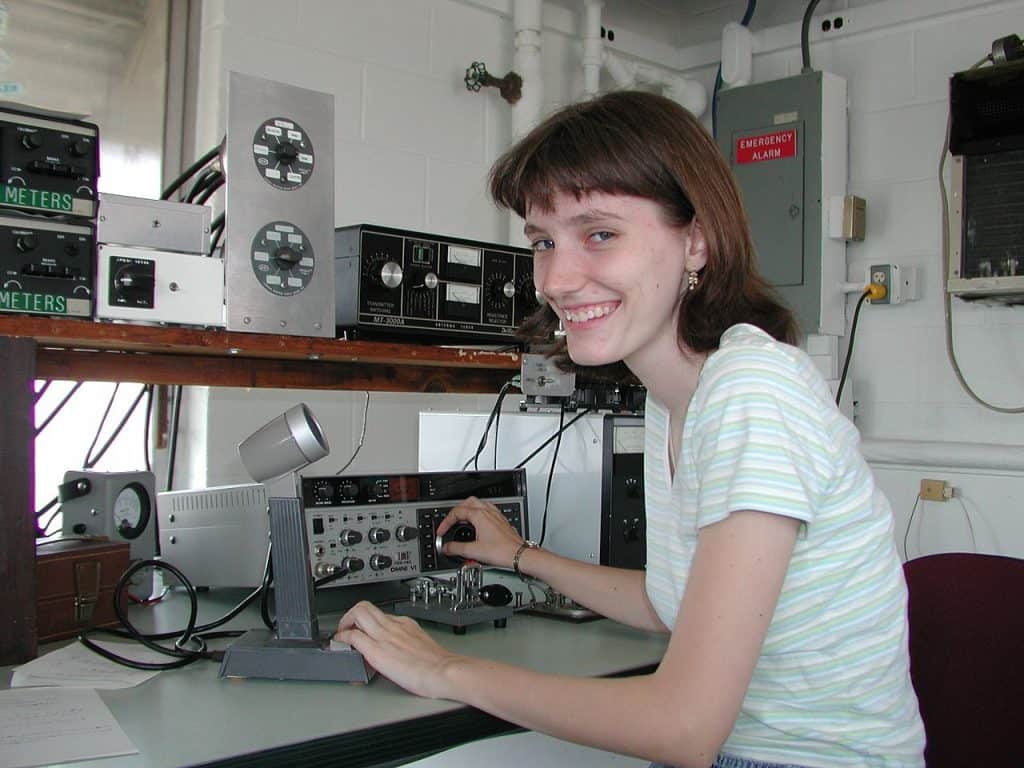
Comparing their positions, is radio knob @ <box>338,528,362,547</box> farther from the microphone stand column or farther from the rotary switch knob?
the rotary switch knob

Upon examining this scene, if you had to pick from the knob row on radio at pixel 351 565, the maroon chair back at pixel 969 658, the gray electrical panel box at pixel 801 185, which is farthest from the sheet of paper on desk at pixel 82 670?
the gray electrical panel box at pixel 801 185

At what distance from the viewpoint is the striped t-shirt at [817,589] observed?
919 millimetres

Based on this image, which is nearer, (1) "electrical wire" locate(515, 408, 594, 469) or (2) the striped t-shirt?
(2) the striped t-shirt

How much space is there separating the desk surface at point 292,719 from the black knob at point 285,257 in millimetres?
554

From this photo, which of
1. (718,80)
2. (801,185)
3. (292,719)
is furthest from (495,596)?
(718,80)

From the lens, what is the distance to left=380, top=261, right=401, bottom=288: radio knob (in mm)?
1590

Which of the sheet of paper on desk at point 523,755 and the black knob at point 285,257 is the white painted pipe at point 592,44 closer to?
the black knob at point 285,257

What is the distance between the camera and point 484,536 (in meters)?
1.51

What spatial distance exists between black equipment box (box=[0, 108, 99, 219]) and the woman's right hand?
2.23 ft

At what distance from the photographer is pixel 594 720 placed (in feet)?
3.00

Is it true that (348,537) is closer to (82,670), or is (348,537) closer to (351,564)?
(351,564)

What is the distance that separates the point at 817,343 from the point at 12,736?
2.62 meters

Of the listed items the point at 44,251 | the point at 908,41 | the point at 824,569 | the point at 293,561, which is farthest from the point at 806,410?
the point at 908,41

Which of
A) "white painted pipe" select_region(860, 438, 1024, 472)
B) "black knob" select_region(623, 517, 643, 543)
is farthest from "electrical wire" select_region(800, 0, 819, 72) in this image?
"black knob" select_region(623, 517, 643, 543)
